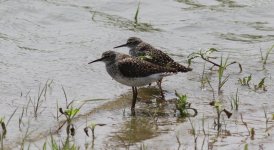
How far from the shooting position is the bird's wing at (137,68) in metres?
8.50

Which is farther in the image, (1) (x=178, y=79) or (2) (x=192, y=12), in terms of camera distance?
(2) (x=192, y=12)

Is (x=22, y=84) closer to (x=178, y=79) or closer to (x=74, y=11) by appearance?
(x=178, y=79)

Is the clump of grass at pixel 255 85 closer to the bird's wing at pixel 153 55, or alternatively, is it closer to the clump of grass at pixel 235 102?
the clump of grass at pixel 235 102

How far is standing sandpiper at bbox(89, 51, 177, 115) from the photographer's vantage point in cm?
848

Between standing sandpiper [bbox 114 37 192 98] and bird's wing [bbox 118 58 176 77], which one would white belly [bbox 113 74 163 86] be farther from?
standing sandpiper [bbox 114 37 192 98]

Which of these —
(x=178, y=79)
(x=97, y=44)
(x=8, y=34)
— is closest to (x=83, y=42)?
(x=97, y=44)

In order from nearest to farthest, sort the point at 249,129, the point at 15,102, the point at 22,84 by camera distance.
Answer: the point at 249,129, the point at 15,102, the point at 22,84

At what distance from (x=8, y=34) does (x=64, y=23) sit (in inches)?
41.6

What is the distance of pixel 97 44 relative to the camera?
1086 cm

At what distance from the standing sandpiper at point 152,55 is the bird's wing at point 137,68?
154mm

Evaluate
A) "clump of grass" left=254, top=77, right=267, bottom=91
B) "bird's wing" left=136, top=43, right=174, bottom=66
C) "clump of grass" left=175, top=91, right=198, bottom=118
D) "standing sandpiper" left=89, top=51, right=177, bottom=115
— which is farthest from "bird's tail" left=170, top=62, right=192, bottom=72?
"clump of grass" left=175, top=91, right=198, bottom=118

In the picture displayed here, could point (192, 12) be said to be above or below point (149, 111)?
above

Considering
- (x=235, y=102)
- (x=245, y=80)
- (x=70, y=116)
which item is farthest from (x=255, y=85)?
(x=70, y=116)

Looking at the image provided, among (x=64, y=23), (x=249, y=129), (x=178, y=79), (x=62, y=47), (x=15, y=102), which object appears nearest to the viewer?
(x=249, y=129)
